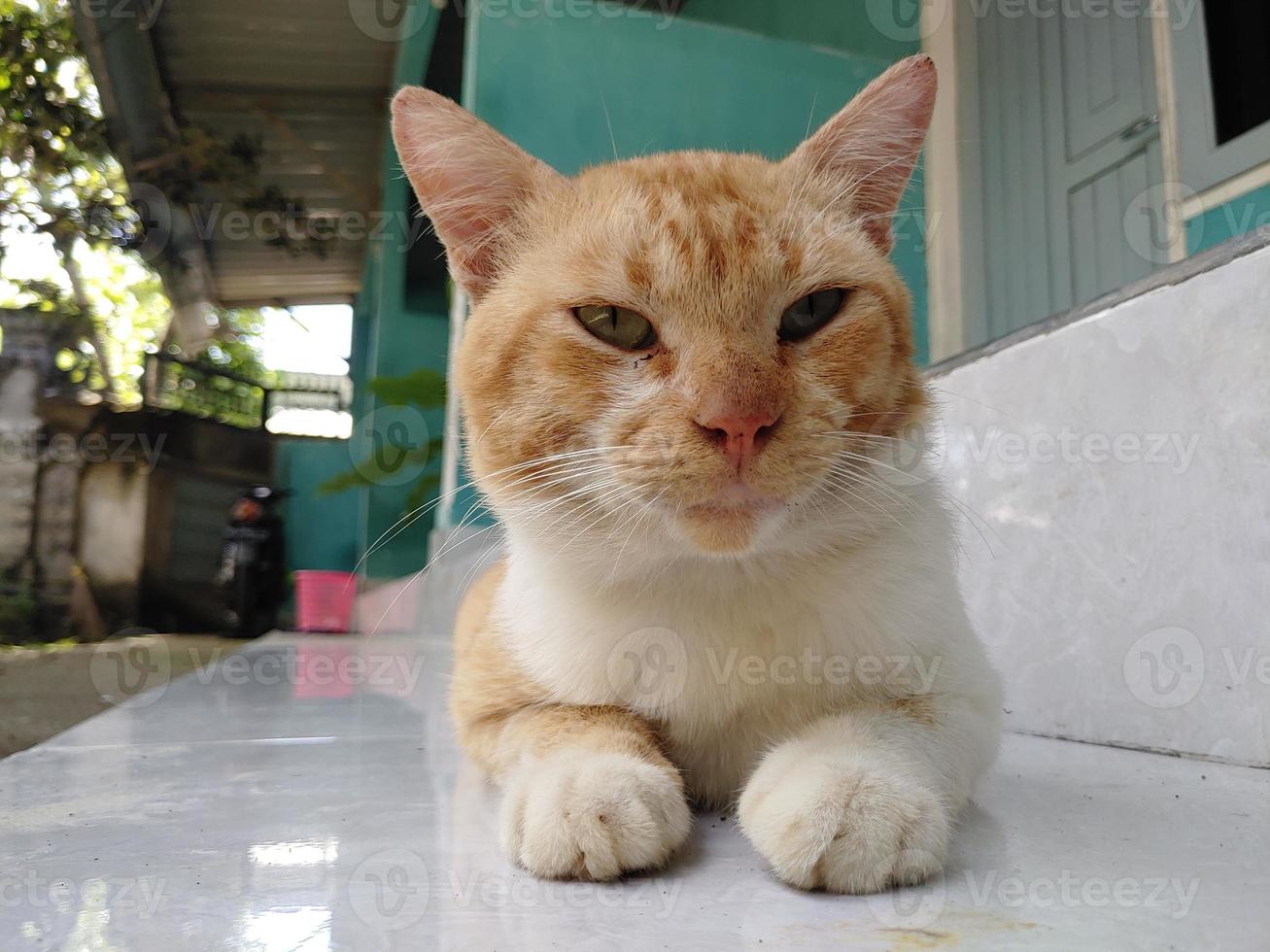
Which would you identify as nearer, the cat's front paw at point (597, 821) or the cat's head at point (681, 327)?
the cat's front paw at point (597, 821)

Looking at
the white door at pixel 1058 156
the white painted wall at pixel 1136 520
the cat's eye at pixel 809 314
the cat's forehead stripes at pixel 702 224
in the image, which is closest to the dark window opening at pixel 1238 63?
the white door at pixel 1058 156

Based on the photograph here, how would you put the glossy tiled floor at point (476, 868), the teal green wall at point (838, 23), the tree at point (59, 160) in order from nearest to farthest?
the glossy tiled floor at point (476, 868), the teal green wall at point (838, 23), the tree at point (59, 160)

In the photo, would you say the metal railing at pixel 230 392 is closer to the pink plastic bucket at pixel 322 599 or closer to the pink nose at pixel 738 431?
the pink plastic bucket at pixel 322 599

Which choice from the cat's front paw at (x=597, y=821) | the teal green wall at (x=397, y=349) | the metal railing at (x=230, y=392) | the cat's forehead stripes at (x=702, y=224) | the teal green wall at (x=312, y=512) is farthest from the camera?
the teal green wall at (x=312, y=512)

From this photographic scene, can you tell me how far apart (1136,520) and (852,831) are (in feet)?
3.55

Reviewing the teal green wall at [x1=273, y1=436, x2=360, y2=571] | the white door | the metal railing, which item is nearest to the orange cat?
the white door

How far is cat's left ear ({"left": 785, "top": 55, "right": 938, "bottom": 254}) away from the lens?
127cm

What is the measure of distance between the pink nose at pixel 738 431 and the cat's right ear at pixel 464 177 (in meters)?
0.59

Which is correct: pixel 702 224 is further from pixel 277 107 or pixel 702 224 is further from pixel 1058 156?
pixel 277 107

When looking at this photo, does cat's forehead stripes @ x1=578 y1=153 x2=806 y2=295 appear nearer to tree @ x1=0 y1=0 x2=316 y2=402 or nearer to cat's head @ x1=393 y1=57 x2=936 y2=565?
cat's head @ x1=393 y1=57 x2=936 y2=565

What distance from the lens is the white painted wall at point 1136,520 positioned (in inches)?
53.7

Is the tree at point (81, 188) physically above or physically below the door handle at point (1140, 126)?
above

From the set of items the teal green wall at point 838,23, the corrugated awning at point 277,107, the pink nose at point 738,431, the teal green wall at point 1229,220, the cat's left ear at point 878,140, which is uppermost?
the corrugated awning at point 277,107

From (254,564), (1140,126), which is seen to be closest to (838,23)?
(1140,126)
